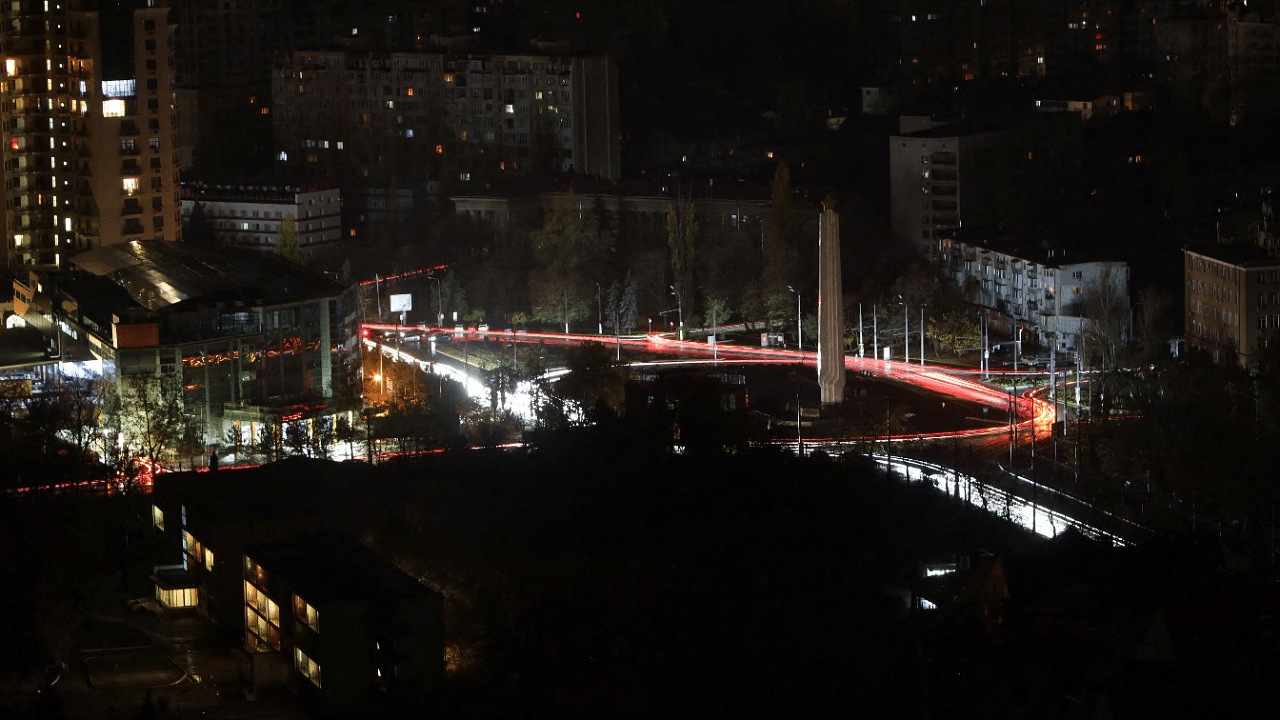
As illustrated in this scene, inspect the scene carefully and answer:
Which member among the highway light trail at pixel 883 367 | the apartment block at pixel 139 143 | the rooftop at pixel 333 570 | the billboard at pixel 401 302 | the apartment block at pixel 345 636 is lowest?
the apartment block at pixel 345 636

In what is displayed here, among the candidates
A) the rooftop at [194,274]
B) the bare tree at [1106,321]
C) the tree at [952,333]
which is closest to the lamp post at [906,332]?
the tree at [952,333]

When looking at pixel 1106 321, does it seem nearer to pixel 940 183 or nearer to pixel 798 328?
pixel 798 328

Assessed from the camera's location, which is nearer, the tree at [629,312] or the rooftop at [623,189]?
the tree at [629,312]

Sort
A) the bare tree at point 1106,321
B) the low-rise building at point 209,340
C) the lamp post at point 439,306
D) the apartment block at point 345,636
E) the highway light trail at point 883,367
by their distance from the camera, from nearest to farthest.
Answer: the apartment block at point 345,636 < the low-rise building at point 209,340 < the highway light trail at point 883,367 < the bare tree at point 1106,321 < the lamp post at point 439,306

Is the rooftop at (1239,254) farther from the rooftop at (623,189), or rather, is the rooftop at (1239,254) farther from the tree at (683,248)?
the rooftop at (623,189)

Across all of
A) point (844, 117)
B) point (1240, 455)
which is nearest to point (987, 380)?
point (1240, 455)

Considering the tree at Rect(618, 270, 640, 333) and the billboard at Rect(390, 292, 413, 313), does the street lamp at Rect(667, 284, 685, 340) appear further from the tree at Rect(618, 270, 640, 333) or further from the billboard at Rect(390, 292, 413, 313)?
the billboard at Rect(390, 292, 413, 313)

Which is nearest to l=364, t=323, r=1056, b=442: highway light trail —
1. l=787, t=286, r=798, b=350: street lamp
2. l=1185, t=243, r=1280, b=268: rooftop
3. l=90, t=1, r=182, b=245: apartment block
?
l=787, t=286, r=798, b=350: street lamp

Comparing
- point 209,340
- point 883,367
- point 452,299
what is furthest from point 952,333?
point 209,340
